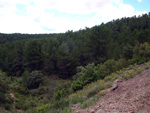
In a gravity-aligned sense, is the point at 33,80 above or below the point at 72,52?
below

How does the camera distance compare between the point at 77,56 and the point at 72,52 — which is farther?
Answer: the point at 72,52

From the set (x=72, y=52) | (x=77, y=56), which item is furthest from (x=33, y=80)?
(x=77, y=56)

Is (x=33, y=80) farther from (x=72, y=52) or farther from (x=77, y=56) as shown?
(x=77, y=56)

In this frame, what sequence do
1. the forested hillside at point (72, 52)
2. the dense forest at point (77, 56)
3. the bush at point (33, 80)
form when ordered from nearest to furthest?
the dense forest at point (77, 56), the forested hillside at point (72, 52), the bush at point (33, 80)

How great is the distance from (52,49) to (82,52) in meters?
7.62

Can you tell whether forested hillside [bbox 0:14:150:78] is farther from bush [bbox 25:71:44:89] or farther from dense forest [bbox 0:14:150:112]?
bush [bbox 25:71:44:89]

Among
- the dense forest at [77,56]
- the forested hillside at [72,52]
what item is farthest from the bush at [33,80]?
the forested hillside at [72,52]

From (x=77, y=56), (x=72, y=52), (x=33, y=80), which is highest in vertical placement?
(x=72, y=52)

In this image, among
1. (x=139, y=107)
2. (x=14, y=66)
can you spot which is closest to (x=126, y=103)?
(x=139, y=107)

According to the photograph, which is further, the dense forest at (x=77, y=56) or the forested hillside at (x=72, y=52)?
the forested hillside at (x=72, y=52)

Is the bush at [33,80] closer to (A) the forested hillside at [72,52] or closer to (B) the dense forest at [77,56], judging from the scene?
(B) the dense forest at [77,56]

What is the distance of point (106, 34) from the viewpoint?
74.9ft

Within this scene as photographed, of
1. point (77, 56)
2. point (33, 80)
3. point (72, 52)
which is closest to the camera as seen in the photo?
point (33, 80)

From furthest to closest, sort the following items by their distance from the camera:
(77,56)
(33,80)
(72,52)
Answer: (72,52) < (77,56) < (33,80)
